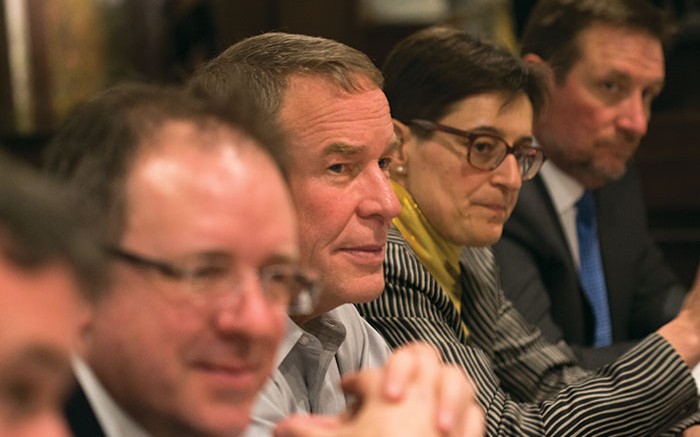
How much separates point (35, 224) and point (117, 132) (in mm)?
336

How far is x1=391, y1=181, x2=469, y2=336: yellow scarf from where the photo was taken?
2.26m

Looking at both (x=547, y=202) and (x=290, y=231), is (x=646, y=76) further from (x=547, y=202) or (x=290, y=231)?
(x=290, y=231)

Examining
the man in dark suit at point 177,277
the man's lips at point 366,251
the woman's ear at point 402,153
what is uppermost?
the man in dark suit at point 177,277

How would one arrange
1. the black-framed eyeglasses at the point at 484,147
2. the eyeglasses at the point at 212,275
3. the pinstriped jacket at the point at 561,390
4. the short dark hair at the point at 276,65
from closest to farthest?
the eyeglasses at the point at 212,275 < the short dark hair at the point at 276,65 < the pinstriped jacket at the point at 561,390 < the black-framed eyeglasses at the point at 484,147

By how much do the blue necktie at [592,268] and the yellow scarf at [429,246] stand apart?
0.98 metres

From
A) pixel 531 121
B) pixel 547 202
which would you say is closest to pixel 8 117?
pixel 547 202

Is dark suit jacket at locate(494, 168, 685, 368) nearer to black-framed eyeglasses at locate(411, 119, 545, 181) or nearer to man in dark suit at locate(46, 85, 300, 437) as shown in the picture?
black-framed eyeglasses at locate(411, 119, 545, 181)

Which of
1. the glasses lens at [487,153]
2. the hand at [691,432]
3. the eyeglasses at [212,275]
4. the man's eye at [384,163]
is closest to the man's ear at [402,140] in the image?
the glasses lens at [487,153]

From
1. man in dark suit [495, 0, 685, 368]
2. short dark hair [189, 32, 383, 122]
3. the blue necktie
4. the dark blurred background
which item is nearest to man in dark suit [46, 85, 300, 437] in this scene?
short dark hair [189, 32, 383, 122]

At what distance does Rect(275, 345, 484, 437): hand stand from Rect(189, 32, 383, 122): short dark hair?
0.62 m

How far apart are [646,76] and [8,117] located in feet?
14.0

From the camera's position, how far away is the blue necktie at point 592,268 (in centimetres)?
326

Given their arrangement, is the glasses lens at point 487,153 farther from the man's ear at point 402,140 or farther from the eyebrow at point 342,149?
the eyebrow at point 342,149

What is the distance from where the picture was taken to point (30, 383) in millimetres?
732
